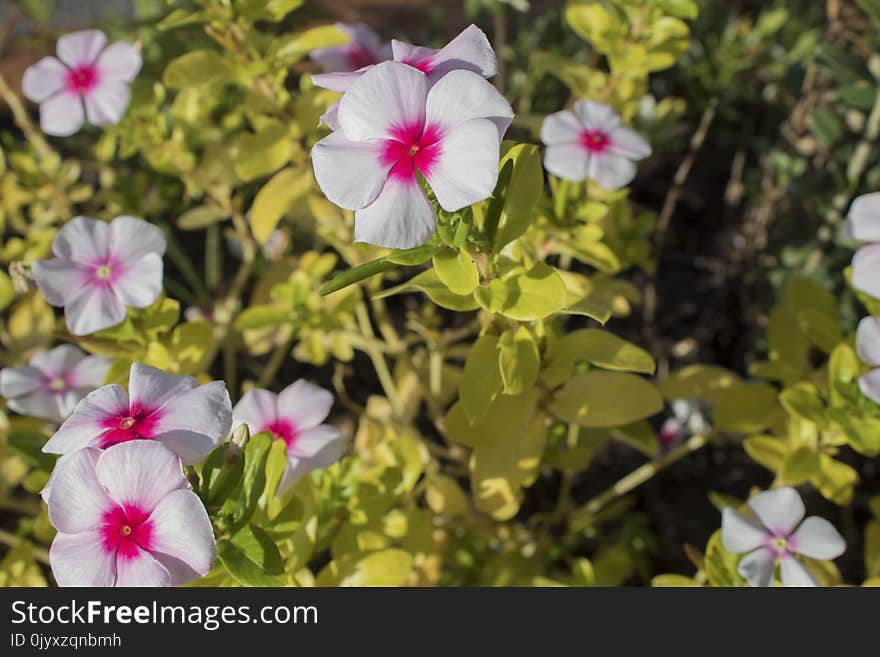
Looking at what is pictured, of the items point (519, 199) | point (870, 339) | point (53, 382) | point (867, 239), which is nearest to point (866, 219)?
point (867, 239)

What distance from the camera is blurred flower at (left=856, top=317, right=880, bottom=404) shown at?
868 mm

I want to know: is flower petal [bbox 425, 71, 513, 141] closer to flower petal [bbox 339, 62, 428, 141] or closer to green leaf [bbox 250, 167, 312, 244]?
flower petal [bbox 339, 62, 428, 141]

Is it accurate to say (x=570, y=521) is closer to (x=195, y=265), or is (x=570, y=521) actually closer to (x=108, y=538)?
(x=108, y=538)

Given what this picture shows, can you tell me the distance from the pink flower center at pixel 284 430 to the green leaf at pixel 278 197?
35 centimetres

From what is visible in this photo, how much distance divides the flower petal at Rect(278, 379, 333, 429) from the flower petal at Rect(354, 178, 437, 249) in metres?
0.35

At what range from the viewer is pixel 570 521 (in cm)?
144

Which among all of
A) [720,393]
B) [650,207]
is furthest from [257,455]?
[650,207]

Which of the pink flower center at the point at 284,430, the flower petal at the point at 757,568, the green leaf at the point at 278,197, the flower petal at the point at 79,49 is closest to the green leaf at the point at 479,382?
the pink flower center at the point at 284,430

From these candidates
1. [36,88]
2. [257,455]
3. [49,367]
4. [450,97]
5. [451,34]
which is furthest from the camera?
[451,34]

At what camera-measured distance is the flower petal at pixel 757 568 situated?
856mm

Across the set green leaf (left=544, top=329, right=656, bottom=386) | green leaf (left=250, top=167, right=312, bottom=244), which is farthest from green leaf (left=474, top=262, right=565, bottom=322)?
green leaf (left=250, top=167, right=312, bottom=244)

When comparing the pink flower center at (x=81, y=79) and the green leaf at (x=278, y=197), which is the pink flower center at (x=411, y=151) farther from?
the pink flower center at (x=81, y=79)

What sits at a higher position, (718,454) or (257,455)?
(718,454)
